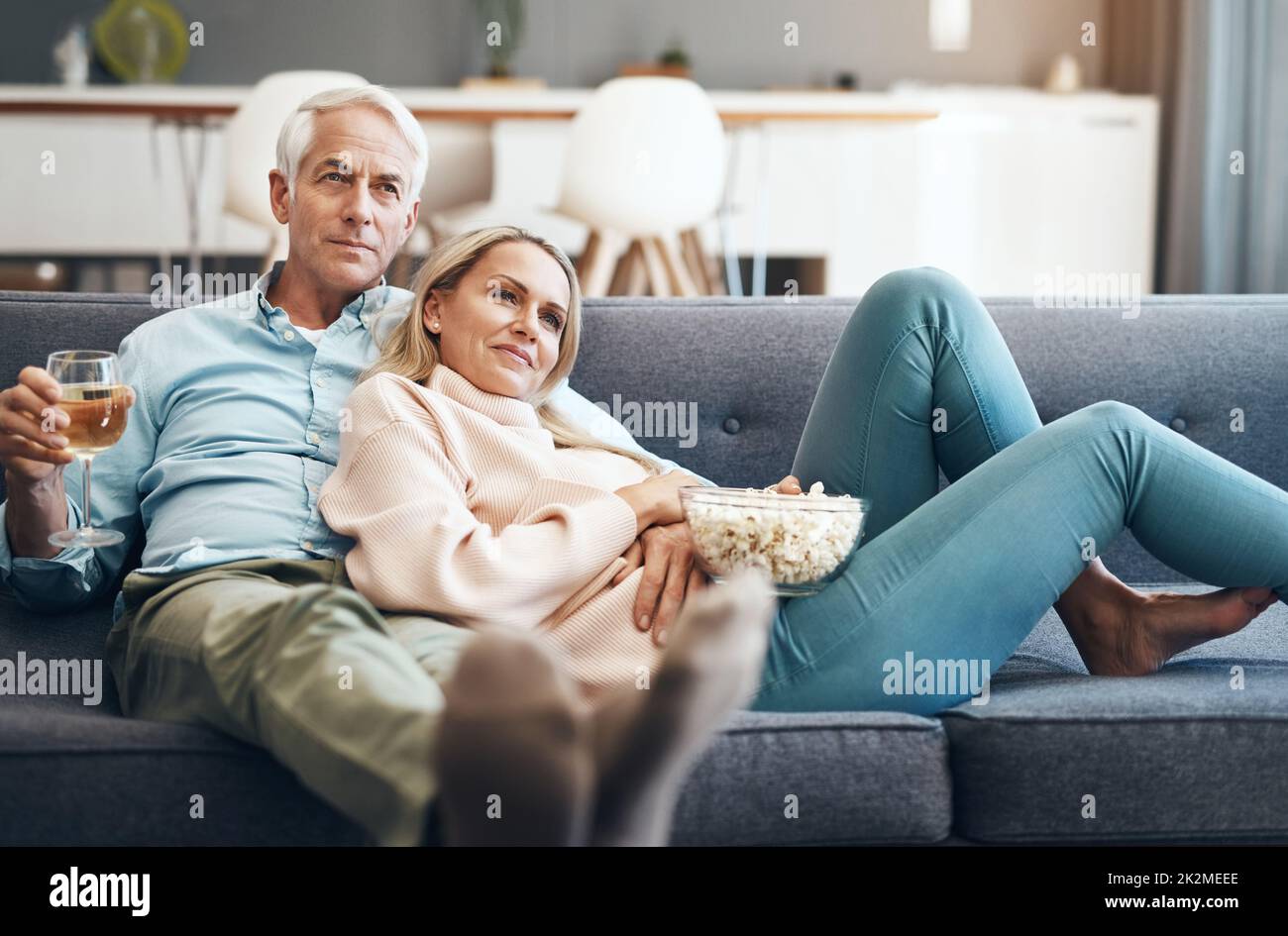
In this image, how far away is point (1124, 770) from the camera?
1.28m

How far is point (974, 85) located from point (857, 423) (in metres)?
4.44

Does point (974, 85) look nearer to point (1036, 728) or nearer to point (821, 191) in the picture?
point (821, 191)

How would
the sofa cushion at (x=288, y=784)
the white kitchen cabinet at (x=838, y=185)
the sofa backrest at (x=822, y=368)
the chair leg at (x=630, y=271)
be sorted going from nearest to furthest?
the sofa cushion at (x=288, y=784), the sofa backrest at (x=822, y=368), the chair leg at (x=630, y=271), the white kitchen cabinet at (x=838, y=185)

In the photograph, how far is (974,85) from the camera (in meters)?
5.57

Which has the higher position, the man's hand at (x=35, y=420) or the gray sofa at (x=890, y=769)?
the man's hand at (x=35, y=420)

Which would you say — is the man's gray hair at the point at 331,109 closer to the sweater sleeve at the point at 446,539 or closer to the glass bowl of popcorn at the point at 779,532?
the sweater sleeve at the point at 446,539

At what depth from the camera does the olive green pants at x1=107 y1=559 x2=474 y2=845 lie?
1.02 meters

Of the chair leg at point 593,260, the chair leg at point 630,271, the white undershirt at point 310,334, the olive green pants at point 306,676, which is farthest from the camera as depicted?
the chair leg at point 630,271

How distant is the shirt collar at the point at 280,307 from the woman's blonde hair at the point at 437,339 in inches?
2.9

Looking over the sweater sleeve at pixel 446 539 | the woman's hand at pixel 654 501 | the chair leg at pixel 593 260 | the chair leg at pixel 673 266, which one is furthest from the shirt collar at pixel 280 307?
the chair leg at pixel 673 266

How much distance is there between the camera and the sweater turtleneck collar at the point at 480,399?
4.85 ft

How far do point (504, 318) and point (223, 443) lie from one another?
0.35 m

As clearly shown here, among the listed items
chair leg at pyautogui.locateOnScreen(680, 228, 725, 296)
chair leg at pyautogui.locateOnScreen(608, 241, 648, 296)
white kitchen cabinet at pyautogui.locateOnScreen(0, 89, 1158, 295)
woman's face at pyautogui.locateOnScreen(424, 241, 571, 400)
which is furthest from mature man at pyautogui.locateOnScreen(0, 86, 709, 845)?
white kitchen cabinet at pyautogui.locateOnScreen(0, 89, 1158, 295)
